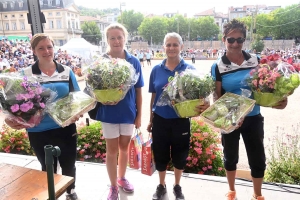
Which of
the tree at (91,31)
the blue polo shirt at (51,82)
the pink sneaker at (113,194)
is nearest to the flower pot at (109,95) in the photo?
the blue polo shirt at (51,82)

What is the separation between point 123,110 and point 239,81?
1.12 meters

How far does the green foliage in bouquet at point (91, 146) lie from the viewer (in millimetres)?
3686

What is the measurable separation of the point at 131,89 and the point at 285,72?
4.55 feet

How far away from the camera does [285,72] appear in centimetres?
203

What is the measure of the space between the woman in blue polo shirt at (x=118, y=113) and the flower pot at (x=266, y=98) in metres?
1.12

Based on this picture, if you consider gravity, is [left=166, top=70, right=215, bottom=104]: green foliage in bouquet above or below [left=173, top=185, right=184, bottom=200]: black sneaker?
above

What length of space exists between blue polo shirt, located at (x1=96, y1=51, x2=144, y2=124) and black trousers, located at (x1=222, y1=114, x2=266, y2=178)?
3.11 ft

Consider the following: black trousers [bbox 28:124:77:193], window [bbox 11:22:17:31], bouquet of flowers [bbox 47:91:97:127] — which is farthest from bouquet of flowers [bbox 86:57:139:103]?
window [bbox 11:22:17:31]

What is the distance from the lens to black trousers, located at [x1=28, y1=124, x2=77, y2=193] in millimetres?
2250

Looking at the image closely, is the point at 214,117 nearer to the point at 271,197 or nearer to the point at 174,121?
the point at 174,121

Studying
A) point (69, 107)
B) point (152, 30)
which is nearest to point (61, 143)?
point (69, 107)

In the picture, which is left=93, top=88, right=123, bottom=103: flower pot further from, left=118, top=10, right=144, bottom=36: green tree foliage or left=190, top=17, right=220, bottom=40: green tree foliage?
left=190, top=17, right=220, bottom=40: green tree foliage

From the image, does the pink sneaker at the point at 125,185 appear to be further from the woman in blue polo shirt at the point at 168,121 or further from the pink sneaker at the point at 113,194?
the woman in blue polo shirt at the point at 168,121

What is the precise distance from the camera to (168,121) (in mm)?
2438
